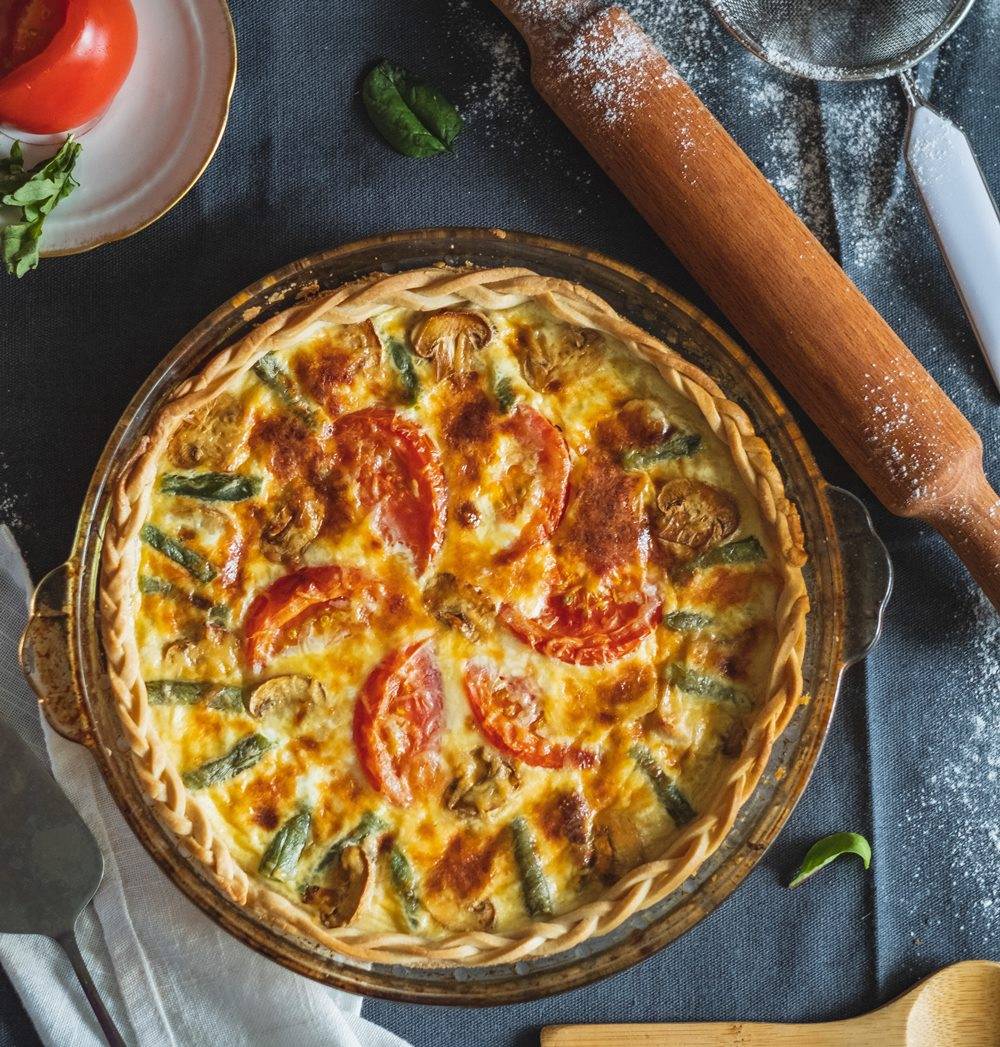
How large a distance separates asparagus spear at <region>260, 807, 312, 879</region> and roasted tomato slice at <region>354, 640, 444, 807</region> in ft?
0.74

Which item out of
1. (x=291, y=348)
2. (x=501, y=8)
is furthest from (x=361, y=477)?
(x=501, y=8)

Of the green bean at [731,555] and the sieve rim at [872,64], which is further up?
the sieve rim at [872,64]

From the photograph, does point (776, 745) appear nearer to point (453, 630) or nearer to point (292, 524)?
point (453, 630)

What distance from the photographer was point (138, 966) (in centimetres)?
346

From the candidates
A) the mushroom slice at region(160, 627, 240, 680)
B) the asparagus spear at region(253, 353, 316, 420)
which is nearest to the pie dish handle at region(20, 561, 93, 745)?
the mushroom slice at region(160, 627, 240, 680)

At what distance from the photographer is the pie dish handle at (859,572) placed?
3387 millimetres

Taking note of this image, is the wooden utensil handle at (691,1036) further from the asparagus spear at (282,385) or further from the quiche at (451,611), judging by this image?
the asparagus spear at (282,385)

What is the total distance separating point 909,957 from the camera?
142 inches

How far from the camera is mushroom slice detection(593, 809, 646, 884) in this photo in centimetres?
321

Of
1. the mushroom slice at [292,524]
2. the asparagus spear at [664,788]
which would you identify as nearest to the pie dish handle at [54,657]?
the mushroom slice at [292,524]

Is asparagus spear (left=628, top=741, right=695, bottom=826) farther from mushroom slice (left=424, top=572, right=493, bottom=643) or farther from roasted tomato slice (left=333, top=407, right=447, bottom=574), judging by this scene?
roasted tomato slice (left=333, top=407, right=447, bottom=574)

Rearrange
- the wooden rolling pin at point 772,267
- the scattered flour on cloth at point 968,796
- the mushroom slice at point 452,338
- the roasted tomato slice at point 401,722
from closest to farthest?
1. the roasted tomato slice at point 401,722
2. the mushroom slice at point 452,338
3. the wooden rolling pin at point 772,267
4. the scattered flour on cloth at point 968,796

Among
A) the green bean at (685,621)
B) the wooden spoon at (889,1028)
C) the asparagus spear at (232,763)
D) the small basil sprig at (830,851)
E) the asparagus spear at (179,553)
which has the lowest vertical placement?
the wooden spoon at (889,1028)

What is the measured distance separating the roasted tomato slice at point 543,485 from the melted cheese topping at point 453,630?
0.05 ft
